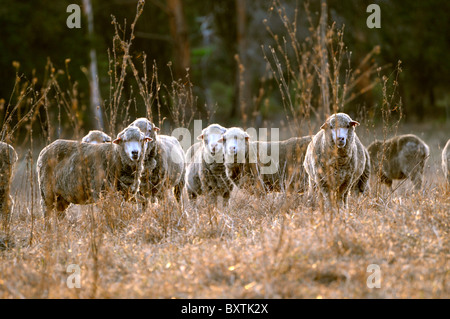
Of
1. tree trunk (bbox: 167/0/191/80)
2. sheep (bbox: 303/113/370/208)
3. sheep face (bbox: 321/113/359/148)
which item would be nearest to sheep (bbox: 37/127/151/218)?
sheep (bbox: 303/113/370/208)

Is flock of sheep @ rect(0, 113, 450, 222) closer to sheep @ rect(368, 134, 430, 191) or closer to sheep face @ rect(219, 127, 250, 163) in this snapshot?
sheep face @ rect(219, 127, 250, 163)

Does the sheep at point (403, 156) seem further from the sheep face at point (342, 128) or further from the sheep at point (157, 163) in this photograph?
the sheep at point (157, 163)

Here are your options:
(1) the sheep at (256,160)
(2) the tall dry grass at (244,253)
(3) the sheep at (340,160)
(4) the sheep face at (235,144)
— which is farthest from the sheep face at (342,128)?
(4) the sheep face at (235,144)

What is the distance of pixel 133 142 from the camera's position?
21.9ft

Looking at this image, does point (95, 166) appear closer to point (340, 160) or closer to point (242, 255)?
point (340, 160)

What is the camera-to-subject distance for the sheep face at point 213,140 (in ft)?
25.7

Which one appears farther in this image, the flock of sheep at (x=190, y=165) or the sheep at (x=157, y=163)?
the sheep at (x=157, y=163)

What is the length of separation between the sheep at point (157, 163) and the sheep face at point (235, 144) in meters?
0.78

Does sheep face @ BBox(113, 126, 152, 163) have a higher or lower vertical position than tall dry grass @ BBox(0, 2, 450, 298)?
higher

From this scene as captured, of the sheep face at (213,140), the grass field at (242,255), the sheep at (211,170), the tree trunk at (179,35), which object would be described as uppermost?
the tree trunk at (179,35)

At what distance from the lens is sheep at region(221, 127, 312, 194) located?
25.3 ft

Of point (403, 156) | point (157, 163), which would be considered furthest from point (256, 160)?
Result: point (403, 156)

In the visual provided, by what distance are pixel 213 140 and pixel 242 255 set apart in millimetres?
3708

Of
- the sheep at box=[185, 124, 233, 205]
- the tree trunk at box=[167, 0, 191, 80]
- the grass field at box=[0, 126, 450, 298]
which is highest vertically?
the tree trunk at box=[167, 0, 191, 80]
